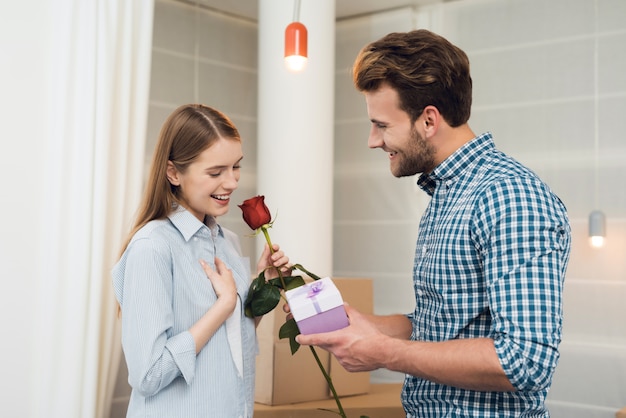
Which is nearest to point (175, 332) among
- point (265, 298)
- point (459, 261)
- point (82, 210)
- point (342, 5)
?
point (265, 298)

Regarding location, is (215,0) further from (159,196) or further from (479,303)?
(479,303)

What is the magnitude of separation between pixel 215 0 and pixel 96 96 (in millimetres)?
Answer: 1710

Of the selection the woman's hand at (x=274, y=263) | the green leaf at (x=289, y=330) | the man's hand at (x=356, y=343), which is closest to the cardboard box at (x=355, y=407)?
the woman's hand at (x=274, y=263)

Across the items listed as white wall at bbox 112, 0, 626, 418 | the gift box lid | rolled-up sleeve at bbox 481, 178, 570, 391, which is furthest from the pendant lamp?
white wall at bbox 112, 0, 626, 418

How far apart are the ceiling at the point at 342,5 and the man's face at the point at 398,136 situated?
2.85 meters

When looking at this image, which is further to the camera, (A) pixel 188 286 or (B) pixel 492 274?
(A) pixel 188 286

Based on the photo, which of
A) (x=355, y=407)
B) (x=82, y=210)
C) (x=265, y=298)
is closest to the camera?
(x=265, y=298)

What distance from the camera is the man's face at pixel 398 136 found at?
1.61 m

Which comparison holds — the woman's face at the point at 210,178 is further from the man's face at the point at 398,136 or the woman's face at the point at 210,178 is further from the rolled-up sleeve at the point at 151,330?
the man's face at the point at 398,136

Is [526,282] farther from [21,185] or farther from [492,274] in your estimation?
[21,185]

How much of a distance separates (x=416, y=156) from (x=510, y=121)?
254 centimetres

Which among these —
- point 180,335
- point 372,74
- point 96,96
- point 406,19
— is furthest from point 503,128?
point 180,335

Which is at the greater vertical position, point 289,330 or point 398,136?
point 398,136

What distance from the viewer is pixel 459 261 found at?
4.67 ft
